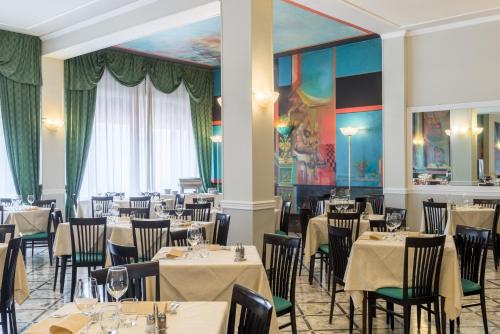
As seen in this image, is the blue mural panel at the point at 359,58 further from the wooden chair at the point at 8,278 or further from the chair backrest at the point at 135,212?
the wooden chair at the point at 8,278

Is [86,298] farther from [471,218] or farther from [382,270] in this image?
[471,218]

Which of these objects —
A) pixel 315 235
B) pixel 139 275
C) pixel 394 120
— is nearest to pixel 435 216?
pixel 315 235

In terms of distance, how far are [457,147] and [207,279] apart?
23.1ft

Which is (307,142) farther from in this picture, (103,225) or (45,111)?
(103,225)

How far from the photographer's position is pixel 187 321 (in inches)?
88.4

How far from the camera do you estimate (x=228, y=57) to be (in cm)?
626

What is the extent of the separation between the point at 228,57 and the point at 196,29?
3578 millimetres

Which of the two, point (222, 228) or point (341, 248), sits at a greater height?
point (222, 228)

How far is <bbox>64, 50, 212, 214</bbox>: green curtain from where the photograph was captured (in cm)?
1037

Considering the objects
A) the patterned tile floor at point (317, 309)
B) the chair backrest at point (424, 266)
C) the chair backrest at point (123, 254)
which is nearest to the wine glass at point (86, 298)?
Result: the chair backrest at point (123, 254)

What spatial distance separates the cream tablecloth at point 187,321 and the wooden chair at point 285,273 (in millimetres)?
1192

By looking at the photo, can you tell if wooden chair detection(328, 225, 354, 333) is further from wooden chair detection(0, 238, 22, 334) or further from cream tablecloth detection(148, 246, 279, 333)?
wooden chair detection(0, 238, 22, 334)

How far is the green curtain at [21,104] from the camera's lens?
9.29 meters

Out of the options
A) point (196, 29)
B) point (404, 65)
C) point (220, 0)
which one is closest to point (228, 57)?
point (220, 0)
